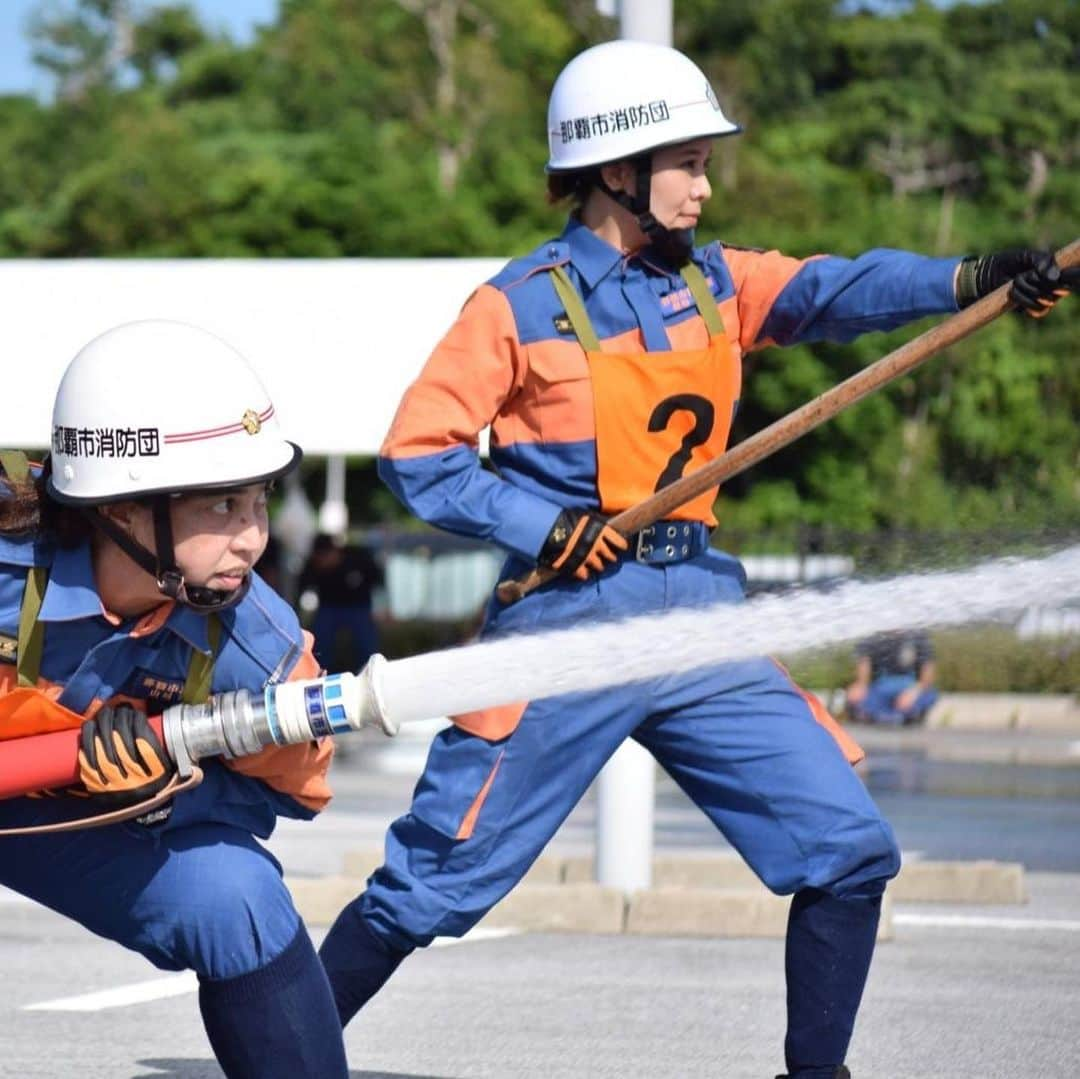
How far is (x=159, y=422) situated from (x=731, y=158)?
39.6 meters

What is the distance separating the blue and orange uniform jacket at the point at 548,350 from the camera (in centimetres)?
484

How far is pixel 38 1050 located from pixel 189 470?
221 centimetres

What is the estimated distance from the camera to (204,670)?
378 centimetres

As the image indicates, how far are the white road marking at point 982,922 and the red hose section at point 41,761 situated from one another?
4323mm

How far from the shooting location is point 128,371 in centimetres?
377

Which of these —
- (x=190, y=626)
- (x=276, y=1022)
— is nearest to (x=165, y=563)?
(x=190, y=626)

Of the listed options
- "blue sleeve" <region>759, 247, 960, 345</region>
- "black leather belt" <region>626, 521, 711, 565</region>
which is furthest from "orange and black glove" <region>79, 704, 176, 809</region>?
"blue sleeve" <region>759, 247, 960, 345</region>

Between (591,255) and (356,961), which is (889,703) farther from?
(356,961)

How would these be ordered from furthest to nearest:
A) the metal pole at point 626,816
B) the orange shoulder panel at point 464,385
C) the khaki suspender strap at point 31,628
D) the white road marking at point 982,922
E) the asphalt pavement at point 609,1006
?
1. the metal pole at point 626,816
2. the white road marking at point 982,922
3. the asphalt pavement at point 609,1006
4. the orange shoulder panel at point 464,385
5. the khaki suspender strap at point 31,628

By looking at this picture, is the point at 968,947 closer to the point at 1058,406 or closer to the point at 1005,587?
the point at 1005,587

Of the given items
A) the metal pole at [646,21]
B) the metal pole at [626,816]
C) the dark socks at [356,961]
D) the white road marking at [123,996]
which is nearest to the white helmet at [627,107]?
the dark socks at [356,961]

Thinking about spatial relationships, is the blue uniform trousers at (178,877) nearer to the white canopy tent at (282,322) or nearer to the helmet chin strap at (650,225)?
the helmet chin strap at (650,225)

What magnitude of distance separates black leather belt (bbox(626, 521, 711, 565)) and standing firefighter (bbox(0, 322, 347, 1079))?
113 cm

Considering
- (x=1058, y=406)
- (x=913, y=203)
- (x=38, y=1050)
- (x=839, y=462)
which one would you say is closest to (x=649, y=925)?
(x=38, y=1050)
